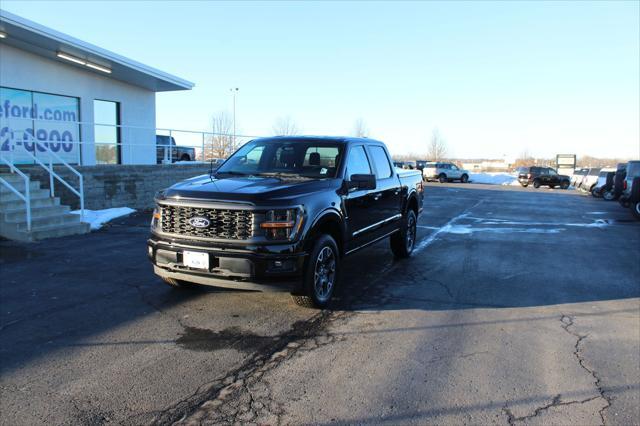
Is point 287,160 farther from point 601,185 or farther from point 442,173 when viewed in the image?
point 442,173

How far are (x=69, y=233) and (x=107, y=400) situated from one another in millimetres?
7764

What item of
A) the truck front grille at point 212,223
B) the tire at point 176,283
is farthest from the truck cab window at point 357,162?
the tire at point 176,283

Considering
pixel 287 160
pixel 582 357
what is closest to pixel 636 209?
pixel 582 357

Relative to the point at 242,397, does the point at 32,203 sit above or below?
above

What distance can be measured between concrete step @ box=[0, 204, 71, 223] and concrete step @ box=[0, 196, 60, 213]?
2.3 inches

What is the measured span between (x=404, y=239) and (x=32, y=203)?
744 cm

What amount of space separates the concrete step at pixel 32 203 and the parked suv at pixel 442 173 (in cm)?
3615

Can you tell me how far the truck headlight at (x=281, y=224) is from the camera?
4.92 metres

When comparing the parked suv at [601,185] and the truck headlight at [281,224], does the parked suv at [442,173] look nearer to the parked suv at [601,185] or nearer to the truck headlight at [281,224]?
the parked suv at [601,185]

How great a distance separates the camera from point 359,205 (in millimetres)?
6414

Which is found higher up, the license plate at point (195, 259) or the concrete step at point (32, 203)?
the concrete step at point (32, 203)

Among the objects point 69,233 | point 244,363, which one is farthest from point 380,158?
point 69,233

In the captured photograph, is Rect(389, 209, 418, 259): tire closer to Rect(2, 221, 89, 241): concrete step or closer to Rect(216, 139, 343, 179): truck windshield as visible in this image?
Rect(216, 139, 343, 179): truck windshield

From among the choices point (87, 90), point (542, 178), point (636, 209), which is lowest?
point (636, 209)
